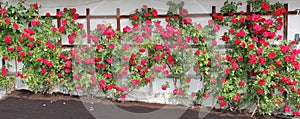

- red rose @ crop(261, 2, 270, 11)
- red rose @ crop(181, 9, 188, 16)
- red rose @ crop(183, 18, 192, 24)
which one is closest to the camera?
red rose @ crop(261, 2, 270, 11)

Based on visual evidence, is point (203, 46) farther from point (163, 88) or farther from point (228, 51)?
point (163, 88)

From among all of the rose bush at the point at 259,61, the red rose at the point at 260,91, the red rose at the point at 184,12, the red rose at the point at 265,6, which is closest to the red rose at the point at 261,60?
the rose bush at the point at 259,61

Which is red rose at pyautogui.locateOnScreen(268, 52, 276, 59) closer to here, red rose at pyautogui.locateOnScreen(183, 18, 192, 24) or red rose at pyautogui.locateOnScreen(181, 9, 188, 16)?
red rose at pyautogui.locateOnScreen(183, 18, 192, 24)

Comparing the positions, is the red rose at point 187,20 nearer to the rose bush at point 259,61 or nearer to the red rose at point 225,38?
the rose bush at point 259,61

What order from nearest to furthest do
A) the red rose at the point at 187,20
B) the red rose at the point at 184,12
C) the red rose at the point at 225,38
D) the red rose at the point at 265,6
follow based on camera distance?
the red rose at the point at 265,6 → the red rose at the point at 225,38 → the red rose at the point at 187,20 → the red rose at the point at 184,12

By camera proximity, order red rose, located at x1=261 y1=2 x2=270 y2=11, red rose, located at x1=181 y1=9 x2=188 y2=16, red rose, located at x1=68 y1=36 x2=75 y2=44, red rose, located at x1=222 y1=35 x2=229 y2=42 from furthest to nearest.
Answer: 1. red rose, located at x1=68 y1=36 x2=75 y2=44
2. red rose, located at x1=181 y1=9 x2=188 y2=16
3. red rose, located at x1=222 y1=35 x2=229 y2=42
4. red rose, located at x1=261 y1=2 x2=270 y2=11

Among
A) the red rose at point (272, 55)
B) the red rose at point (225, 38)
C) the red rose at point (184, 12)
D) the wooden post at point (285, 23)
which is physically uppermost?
the red rose at point (184, 12)

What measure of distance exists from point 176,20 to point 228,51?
Result: 0.71 metres

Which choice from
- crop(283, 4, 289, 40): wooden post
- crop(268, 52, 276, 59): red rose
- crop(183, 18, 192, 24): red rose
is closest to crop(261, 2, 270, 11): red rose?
crop(283, 4, 289, 40): wooden post

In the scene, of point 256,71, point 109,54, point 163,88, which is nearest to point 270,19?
point 256,71

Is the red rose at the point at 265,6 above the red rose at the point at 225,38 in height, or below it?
above

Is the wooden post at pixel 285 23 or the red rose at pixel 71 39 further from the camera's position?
the red rose at pixel 71 39

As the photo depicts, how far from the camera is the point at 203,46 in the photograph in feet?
16.1

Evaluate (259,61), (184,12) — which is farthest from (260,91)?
(184,12)
